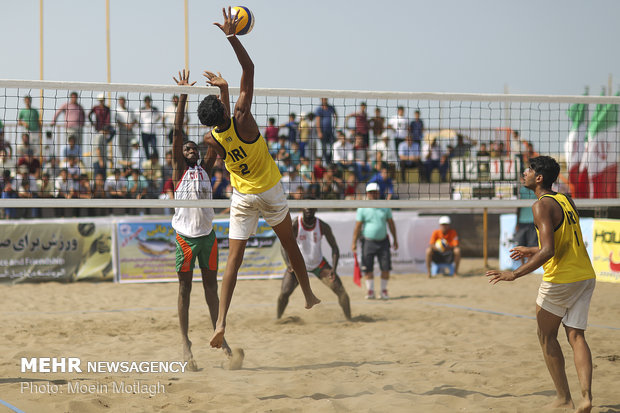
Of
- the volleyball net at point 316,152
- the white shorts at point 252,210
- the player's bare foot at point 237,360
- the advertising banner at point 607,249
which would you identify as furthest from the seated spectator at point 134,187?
the advertising banner at point 607,249

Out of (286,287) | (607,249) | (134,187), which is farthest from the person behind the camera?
(134,187)

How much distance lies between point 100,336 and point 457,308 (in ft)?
16.8

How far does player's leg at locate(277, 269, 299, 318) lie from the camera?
8531mm

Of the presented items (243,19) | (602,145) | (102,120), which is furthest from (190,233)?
(602,145)

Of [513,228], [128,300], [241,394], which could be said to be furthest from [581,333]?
[513,228]

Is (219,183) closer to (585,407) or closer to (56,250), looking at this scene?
(56,250)

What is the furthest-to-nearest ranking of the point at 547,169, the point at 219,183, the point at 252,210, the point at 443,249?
the point at 443,249 → the point at 219,183 → the point at 252,210 → the point at 547,169

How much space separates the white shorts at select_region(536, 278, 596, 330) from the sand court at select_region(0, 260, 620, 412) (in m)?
0.73

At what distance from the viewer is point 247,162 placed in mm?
4996

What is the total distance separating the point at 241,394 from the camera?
17.2ft

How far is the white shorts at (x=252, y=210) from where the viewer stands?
512 centimetres

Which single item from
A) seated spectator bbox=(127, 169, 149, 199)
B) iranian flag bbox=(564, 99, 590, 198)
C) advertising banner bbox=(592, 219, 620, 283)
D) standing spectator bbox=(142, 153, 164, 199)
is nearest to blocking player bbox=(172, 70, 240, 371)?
seated spectator bbox=(127, 169, 149, 199)

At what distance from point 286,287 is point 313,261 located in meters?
0.50

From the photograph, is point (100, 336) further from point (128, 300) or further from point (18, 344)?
point (128, 300)
